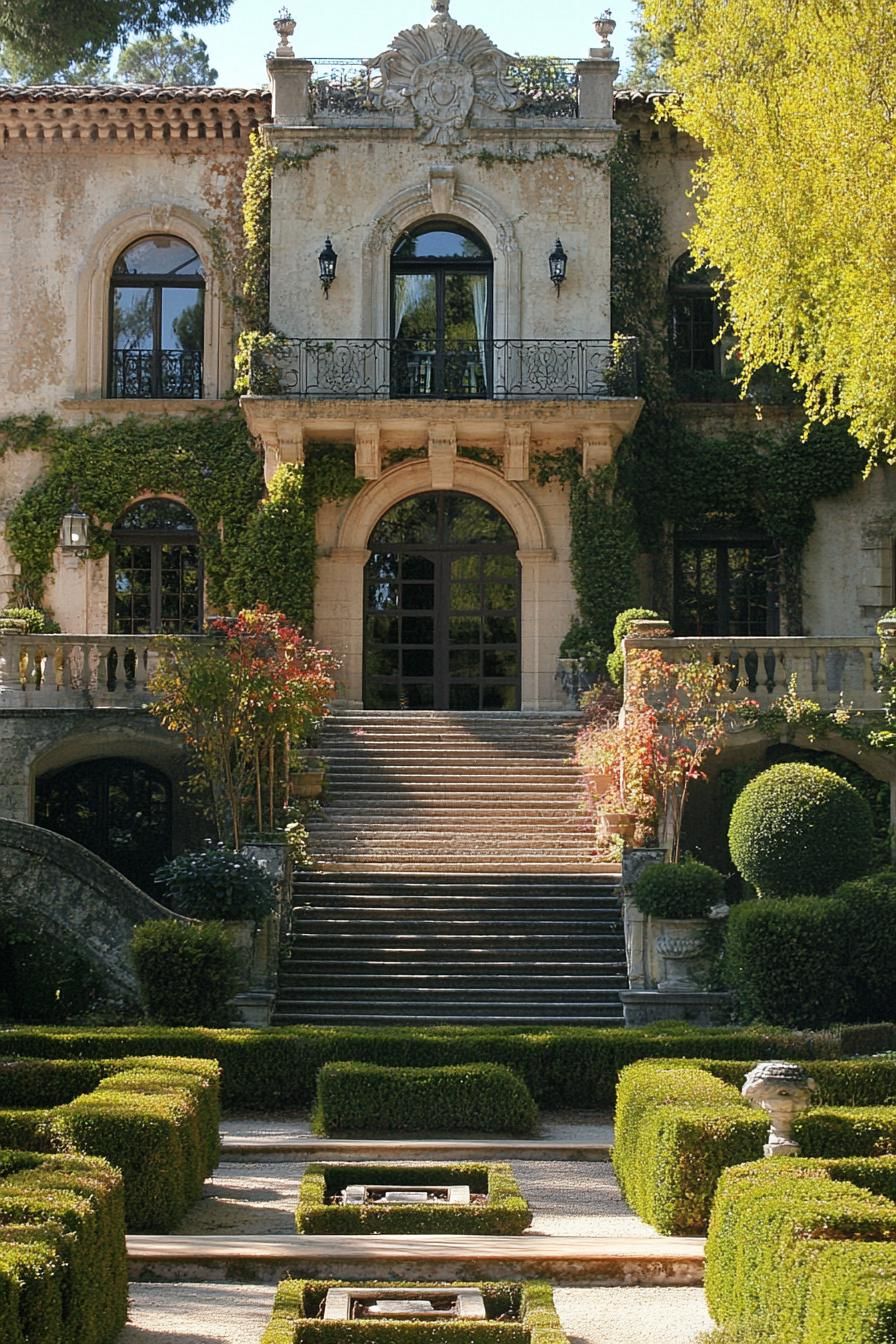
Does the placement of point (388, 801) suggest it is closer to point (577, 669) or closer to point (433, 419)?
point (577, 669)

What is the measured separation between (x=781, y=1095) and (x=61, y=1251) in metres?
4.29

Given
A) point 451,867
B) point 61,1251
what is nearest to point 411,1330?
point 61,1251

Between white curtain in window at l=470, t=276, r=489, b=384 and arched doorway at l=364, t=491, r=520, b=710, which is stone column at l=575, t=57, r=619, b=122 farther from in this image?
arched doorway at l=364, t=491, r=520, b=710

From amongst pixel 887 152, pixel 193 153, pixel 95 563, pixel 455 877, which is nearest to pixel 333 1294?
pixel 455 877

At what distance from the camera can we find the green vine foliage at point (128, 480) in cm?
2859

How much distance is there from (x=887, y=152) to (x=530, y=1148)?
11.2 meters

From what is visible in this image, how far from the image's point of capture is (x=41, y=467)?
29016 mm

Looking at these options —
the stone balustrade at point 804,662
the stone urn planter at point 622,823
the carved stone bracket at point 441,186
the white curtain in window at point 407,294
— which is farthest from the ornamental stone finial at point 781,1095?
the carved stone bracket at point 441,186

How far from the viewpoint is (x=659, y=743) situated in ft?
73.5

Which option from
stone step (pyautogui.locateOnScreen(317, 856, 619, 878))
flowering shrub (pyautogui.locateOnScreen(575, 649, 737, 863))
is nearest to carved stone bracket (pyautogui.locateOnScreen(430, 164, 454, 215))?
flowering shrub (pyautogui.locateOnScreen(575, 649, 737, 863))

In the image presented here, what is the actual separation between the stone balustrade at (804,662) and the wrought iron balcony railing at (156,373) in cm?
927

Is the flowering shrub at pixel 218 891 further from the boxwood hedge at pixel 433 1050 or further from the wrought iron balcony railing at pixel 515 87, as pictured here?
the wrought iron balcony railing at pixel 515 87

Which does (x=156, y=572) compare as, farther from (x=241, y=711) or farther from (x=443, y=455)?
(x=241, y=711)

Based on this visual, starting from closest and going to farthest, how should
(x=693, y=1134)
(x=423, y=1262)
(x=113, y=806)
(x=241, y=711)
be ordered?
(x=423, y=1262)
(x=693, y=1134)
(x=241, y=711)
(x=113, y=806)
